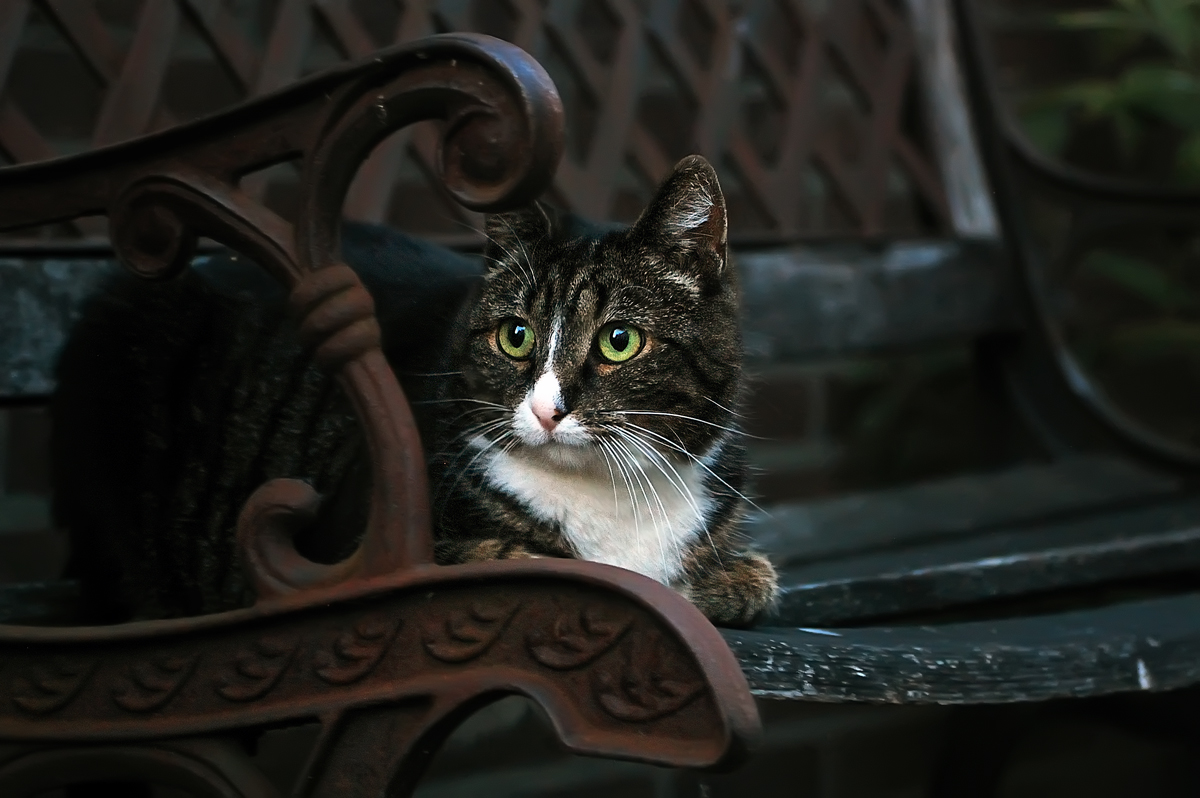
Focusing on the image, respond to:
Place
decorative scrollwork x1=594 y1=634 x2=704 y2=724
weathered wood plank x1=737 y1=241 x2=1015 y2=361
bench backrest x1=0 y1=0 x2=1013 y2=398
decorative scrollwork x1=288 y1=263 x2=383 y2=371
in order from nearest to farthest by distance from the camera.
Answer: decorative scrollwork x1=594 y1=634 x2=704 y2=724 < decorative scrollwork x1=288 y1=263 x2=383 y2=371 < bench backrest x1=0 y1=0 x2=1013 y2=398 < weathered wood plank x1=737 y1=241 x2=1015 y2=361

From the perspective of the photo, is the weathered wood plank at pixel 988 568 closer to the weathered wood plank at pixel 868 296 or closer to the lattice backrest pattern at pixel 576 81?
the weathered wood plank at pixel 868 296

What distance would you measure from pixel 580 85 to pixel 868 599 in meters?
0.89

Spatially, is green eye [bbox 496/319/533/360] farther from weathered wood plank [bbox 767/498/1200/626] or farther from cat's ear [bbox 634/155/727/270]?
weathered wood plank [bbox 767/498/1200/626]

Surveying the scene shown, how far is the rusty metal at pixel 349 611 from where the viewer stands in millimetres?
744

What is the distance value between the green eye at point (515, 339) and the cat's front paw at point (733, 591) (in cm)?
25

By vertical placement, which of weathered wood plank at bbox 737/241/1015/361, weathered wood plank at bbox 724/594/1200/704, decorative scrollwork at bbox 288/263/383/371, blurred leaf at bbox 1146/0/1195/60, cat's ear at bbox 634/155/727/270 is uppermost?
blurred leaf at bbox 1146/0/1195/60

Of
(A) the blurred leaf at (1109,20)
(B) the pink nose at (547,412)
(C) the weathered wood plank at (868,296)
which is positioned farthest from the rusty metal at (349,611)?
(A) the blurred leaf at (1109,20)

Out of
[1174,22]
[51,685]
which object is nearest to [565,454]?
[51,685]

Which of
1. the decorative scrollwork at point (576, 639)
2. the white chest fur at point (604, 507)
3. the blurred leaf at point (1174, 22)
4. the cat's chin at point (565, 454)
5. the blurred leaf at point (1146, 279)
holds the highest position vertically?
the blurred leaf at point (1174, 22)

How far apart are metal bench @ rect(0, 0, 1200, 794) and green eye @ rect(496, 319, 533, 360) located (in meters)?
0.20

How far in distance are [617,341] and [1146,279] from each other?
5.42 ft

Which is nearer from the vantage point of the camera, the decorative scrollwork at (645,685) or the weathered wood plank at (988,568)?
the decorative scrollwork at (645,685)

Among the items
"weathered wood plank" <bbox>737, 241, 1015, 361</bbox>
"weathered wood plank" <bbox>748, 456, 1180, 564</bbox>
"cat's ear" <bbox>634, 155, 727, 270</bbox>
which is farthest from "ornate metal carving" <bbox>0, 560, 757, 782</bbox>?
"weathered wood plank" <bbox>737, 241, 1015, 361</bbox>

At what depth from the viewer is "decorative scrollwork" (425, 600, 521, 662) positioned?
0.78 meters
